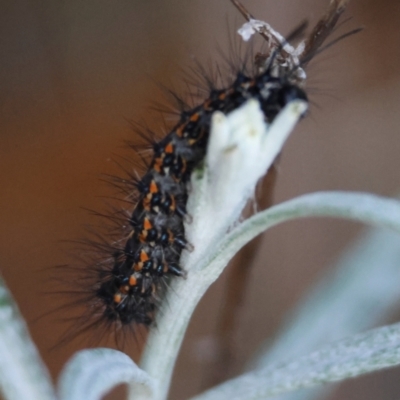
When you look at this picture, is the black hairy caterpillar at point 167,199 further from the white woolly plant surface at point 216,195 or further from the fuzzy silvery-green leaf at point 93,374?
the fuzzy silvery-green leaf at point 93,374

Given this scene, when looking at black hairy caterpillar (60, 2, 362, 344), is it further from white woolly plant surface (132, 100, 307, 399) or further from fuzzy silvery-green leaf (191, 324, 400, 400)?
fuzzy silvery-green leaf (191, 324, 400, 400)

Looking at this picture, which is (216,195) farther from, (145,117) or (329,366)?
(145,117)

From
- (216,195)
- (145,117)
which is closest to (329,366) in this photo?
(216,195)

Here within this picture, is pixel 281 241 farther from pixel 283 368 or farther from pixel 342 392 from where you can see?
pixel 283 368

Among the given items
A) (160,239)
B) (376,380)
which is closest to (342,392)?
(376,380)

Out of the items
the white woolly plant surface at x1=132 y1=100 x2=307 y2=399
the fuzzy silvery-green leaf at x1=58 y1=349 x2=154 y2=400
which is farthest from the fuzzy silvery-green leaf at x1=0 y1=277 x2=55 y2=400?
the white woolly plant surface at x1=132 y1=100 x2=307 y2=399
